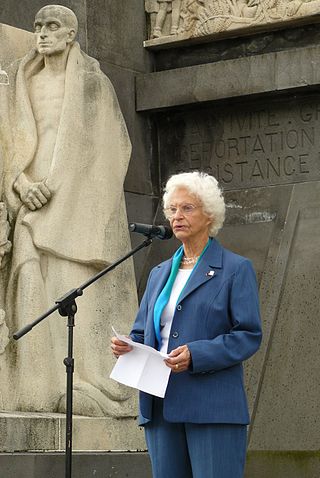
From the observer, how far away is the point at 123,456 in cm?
777

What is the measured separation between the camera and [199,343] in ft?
16.2

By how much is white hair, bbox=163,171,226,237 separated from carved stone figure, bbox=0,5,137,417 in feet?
9.22

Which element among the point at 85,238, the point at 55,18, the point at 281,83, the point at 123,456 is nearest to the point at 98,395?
the point at 123,456

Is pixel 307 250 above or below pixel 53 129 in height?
below

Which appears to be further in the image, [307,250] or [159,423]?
[307,250]

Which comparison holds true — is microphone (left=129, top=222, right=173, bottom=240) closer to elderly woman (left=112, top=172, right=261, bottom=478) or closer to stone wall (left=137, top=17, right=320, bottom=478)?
elderly woman (left=112, top=172, right=261, bottom=478)

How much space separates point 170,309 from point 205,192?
1.54 ft

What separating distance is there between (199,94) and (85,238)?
2316mm

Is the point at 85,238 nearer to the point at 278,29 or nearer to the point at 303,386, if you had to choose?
the point at 303,386

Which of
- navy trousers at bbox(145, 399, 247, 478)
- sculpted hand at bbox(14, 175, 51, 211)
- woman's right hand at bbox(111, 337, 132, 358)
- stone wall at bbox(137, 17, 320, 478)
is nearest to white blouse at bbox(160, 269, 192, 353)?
woman's right hand at bbox(111, 337, 132, 358)

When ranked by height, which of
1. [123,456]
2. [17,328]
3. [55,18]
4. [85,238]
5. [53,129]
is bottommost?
[123,456]

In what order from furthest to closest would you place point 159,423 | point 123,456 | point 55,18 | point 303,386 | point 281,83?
point 281,83 → point 303,386 → point 55,18 → point 123,456 → point 159,423

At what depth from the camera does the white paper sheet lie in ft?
16.3

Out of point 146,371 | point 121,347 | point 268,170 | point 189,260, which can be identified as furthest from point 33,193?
point 146,371
